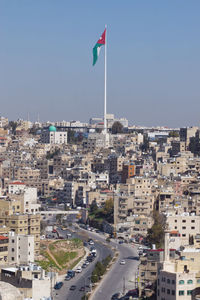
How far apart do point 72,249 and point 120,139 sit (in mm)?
60644

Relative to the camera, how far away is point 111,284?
1679 inches

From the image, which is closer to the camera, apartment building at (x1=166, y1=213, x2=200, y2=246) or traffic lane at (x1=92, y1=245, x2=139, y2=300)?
traffic lane at (x1=92, y1=245, x2=139, y2=300)

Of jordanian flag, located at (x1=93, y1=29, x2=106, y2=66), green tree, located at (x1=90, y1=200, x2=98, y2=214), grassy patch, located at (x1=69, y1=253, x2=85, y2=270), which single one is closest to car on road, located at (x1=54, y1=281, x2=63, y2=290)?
grassy patch, located at (x1=69, y1=253, x2=85, y2=270)

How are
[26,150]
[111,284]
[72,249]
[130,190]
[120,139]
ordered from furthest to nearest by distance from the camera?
[120,139] → [26,150] → [130,190] → [72,249] → [111,284]

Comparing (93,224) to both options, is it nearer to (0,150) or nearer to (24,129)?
(0,150)

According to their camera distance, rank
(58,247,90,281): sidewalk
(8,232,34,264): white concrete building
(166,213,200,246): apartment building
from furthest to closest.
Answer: (166,213,200,246): apartment building, (58,247,90,281): sidewalk, (8,232,34,264): white concrete building

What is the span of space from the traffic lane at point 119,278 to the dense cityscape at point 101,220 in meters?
0.06

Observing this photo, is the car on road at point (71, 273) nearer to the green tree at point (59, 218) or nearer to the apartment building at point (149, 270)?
the apartment building at point (149, 270)

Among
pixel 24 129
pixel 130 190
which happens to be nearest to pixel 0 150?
pixel 24 129

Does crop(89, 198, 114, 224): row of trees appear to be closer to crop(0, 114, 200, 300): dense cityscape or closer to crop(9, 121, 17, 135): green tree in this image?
crop(0, 114, 200, 300): dense cityscape

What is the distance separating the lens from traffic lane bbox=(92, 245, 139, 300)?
4100cm

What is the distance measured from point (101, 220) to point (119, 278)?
19.1 m

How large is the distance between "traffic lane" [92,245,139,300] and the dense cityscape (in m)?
0.06

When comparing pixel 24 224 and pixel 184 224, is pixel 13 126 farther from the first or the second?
pixel 24 224
